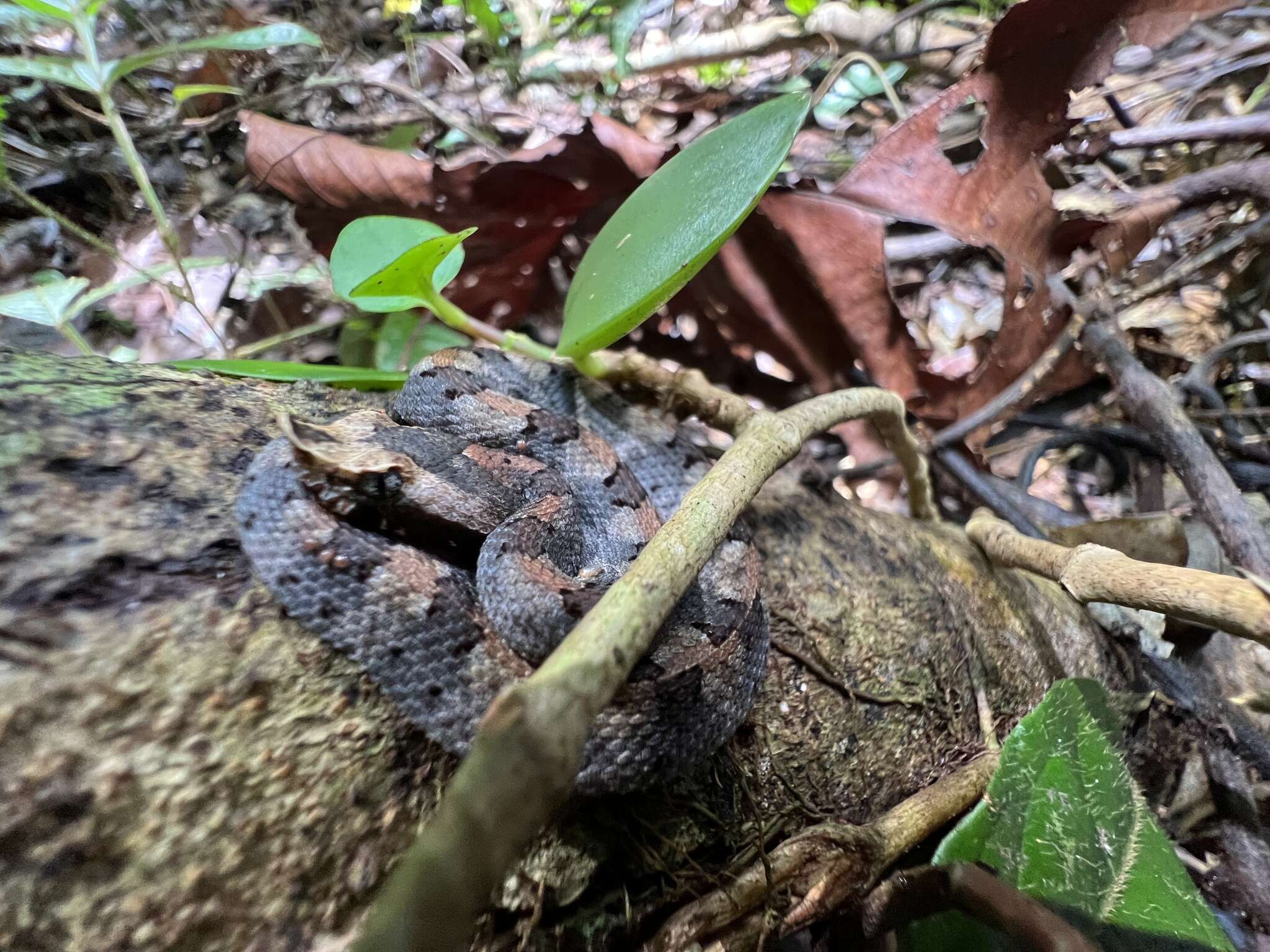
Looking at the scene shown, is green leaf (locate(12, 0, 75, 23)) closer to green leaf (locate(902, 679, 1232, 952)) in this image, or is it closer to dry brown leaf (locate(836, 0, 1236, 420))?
dry brown leaf (locate(836, 0, 1236, 420))

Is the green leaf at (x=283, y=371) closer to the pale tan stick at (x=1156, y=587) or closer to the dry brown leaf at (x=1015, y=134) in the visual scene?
the dry brown leaf at (x=1015, y=134)

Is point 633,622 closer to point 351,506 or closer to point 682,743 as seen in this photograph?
point 682,743

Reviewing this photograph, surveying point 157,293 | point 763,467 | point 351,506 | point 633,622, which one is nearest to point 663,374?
point 763,467

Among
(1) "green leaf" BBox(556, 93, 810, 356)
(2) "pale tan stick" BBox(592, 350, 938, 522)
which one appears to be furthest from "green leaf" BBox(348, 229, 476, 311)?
(2) "pale tan stick" BBox(592, 350, 938, 522)

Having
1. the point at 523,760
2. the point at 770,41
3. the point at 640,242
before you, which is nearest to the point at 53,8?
the point at 640,242

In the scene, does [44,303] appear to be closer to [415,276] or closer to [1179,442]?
[415,276]

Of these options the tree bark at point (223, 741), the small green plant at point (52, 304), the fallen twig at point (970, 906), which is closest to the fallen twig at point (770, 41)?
the small green plant at point (52, 304)
